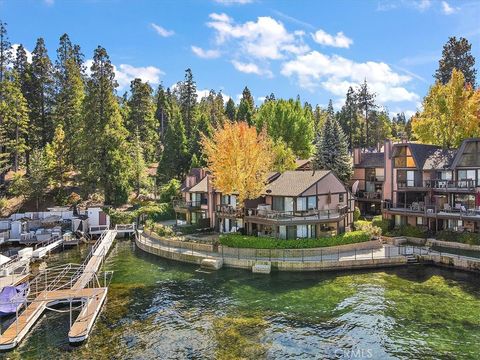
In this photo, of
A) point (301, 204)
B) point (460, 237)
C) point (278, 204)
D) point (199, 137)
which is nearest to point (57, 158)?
point (199, 137)

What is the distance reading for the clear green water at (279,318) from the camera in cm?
1908

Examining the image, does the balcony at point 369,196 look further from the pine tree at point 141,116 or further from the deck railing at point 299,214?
the pine tree at point 141,116

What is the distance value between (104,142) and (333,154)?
3254 centimetres

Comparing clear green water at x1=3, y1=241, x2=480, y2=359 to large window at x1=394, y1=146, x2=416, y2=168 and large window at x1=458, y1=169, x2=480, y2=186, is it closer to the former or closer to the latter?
large window at x1=458, y1=169, x2=480, y2=186

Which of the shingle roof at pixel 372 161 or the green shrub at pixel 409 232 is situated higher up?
the shingle roof at pixel 372 161

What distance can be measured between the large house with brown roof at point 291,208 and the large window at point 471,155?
39.0ft

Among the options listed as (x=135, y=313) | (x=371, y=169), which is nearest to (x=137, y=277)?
(x=135, y=313)

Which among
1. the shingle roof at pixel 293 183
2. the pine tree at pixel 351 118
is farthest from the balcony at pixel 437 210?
the pine tree at pixel 351 118

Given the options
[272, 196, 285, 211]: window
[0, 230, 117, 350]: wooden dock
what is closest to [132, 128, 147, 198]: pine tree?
[272, 196, 285, 211]: window

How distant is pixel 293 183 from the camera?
40531 millimetres

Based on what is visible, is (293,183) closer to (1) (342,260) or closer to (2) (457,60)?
(1) (342,260)

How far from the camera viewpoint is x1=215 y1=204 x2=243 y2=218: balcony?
40750 mm

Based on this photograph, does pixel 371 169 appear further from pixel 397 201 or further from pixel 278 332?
pixel 278 332

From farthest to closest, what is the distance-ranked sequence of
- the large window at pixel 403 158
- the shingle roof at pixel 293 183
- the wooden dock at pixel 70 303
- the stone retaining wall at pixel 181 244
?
the large window at pixel 403 158
the shingle roof at pixel 293 183
the stone retaining wall at pixel 181 244
the wooden dock at pixel 70 303
